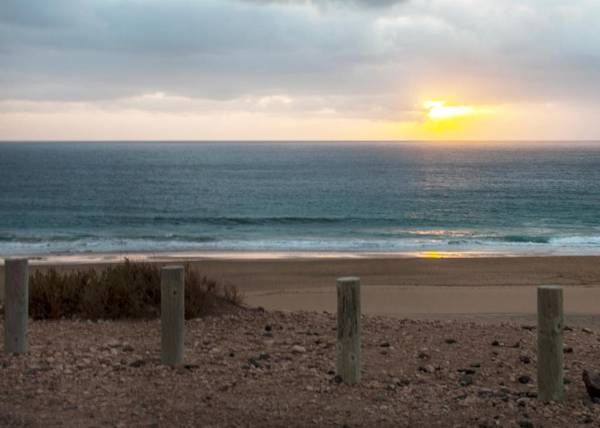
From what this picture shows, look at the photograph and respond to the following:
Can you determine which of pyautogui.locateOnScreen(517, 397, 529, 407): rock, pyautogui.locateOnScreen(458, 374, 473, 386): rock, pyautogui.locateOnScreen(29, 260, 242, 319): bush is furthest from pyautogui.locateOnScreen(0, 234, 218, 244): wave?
pyautogui.locateOnScreen(517, 397, 529, 407): rock

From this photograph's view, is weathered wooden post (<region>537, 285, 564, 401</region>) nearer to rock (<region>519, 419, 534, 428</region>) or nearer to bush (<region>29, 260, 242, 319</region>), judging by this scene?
rock (<region>519, 419, 534, 428</region>)

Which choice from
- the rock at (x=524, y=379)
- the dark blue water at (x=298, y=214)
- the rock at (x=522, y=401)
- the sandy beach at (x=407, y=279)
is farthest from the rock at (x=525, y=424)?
the dark blue water at (x=298, y=214)

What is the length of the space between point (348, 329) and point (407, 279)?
1359 centimetres

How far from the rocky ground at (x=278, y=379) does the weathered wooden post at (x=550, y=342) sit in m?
0.14

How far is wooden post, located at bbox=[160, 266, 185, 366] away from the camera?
6.82 m

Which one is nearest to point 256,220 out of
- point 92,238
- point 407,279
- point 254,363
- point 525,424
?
point 92,238

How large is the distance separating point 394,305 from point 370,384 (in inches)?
329

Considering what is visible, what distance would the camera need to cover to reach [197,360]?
721cm

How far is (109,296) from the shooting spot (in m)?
9.24

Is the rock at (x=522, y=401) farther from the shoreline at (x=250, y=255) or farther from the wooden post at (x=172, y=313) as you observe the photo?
the shoreline at (x=250, y=255)

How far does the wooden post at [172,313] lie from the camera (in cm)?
682

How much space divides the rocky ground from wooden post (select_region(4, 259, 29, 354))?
0.15 metres

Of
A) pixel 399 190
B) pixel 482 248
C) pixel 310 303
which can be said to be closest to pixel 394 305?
pixel 310 303

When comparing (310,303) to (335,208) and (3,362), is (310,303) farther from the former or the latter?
(335,208)
